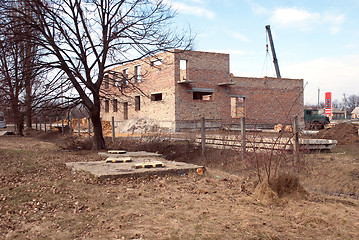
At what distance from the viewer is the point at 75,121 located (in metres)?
33.2

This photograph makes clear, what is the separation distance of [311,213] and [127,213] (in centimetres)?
271

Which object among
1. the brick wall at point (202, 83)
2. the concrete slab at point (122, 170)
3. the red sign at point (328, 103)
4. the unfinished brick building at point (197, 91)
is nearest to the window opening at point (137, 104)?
the unfinished brick building at point (197, 91)

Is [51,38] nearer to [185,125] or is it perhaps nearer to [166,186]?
[166,186]

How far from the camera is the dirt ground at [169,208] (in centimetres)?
409

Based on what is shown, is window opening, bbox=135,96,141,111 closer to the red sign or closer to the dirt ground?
the red sign

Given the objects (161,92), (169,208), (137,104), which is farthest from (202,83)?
(169,208)

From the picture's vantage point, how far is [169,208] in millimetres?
5043

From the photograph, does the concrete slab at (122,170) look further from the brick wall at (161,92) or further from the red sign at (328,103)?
the red sign at (328,103)

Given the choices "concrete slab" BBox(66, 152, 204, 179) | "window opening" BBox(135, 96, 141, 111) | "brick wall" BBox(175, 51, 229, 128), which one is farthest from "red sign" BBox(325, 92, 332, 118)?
"concrete slab" BBox(66, 152, 204, 179)

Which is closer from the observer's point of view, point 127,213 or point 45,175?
point 127,213

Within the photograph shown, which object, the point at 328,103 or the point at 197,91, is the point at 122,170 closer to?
the point at 197,91

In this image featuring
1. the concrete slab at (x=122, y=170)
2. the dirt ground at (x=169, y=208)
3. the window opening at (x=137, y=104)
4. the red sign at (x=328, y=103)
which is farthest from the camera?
the red sign at (x=328, y=103)

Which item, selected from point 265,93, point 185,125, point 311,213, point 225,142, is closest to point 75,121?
point 185,125

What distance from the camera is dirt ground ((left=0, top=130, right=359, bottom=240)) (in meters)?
4.09
